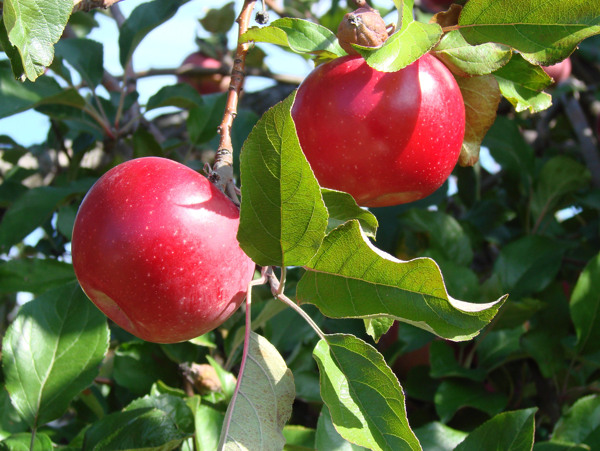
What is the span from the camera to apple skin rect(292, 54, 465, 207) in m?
0.64

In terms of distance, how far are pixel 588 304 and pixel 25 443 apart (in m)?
0.89

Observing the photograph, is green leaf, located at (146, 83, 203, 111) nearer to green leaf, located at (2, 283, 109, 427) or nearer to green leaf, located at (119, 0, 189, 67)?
green leaf, located at (119, 0, 189, 67)

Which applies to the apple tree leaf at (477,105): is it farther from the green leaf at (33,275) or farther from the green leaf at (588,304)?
the green leaf at (33,275)

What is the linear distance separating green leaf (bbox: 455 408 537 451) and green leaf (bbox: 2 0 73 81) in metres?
0.61

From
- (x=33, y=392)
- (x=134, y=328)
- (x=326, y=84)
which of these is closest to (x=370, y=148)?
(x=326, y=84)

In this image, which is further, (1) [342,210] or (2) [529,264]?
(2) [529,264]

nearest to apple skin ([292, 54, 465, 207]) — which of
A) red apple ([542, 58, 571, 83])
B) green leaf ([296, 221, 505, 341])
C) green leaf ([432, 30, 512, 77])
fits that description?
green leaf ([432, 30, 512, 77])

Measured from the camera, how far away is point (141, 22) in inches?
45.4

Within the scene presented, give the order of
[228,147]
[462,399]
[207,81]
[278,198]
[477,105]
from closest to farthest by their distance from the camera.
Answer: [278,198] < [228,147] < [477,105] < [462,399] < [207,81]

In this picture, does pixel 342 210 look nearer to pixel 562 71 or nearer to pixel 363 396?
pixel 363 396

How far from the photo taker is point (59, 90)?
1195mm

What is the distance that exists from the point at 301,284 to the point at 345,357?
0.08m

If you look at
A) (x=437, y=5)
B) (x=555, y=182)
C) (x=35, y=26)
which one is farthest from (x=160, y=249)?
(x=437, y=5)

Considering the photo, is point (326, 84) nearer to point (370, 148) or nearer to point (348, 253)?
point (370, 148)
